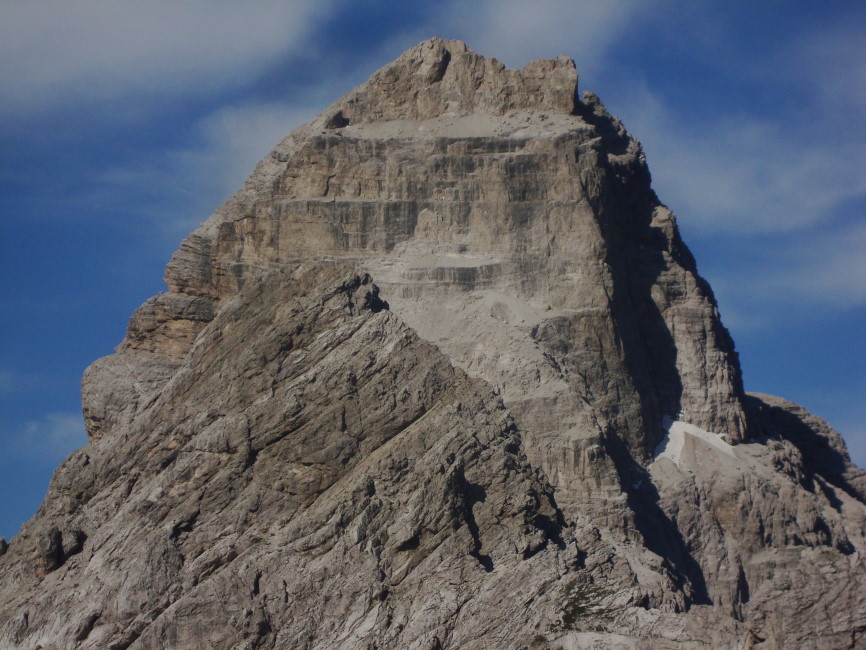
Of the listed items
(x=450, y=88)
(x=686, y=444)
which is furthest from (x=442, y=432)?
(x=450, y=88)

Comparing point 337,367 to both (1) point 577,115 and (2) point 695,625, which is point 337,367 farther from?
(1) point 577,115

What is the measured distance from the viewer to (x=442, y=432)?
→ 72.5 metres

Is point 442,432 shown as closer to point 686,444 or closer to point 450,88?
point 686,444

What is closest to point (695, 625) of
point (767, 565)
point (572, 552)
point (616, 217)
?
point (572, 552)

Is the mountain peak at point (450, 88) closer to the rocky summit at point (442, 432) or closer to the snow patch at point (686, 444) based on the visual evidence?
the rocky summit at point (442, 432)

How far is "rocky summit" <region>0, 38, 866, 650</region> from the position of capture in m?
67.8

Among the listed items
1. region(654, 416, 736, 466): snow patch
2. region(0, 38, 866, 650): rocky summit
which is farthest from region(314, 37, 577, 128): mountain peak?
region(654, 416, 736, 466): snow patch

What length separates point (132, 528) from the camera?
74.1 meters

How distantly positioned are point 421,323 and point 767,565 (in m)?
20.8

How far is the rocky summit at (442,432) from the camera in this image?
6781 centimetres

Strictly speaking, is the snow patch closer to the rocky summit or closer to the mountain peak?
the rocky summit

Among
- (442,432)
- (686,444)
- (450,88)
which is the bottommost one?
(442,432)

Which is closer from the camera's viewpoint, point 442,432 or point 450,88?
point 442,432

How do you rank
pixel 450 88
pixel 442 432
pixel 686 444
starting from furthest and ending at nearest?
pixel 450 88 < pixel 686 444 < pixel 442 432
